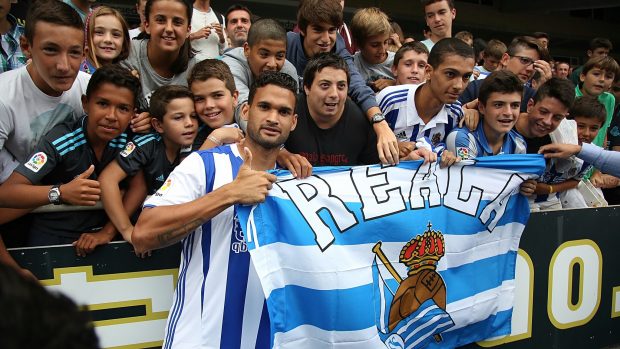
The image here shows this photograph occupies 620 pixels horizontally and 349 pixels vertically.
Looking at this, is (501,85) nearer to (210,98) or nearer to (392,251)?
(392,251)

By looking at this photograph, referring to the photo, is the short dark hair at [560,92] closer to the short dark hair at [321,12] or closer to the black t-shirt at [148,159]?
the short dark hair at [321,12]

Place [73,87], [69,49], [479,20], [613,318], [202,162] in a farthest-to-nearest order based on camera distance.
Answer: [479,20] → [613,318] → [73,87] → [69,49] → [202,162]

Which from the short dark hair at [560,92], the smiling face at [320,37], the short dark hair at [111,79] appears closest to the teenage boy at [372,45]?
the smiling face at [320,37]

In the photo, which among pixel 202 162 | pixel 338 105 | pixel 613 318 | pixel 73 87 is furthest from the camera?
pixel 613 318

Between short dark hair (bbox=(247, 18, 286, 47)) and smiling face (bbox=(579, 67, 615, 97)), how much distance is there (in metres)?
4.06

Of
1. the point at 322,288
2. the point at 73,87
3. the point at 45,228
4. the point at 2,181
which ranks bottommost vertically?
the point at 322,288

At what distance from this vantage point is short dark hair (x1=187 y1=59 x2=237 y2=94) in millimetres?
3473

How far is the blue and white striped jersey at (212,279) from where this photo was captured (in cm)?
275

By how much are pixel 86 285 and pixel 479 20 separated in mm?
23368

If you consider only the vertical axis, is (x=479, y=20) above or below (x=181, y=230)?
above

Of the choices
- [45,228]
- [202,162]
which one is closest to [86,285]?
[45,228]

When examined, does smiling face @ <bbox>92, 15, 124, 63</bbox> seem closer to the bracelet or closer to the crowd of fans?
the crowd of fans

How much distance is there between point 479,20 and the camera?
77.5ft

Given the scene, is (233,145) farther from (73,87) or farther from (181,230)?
(73,87)
